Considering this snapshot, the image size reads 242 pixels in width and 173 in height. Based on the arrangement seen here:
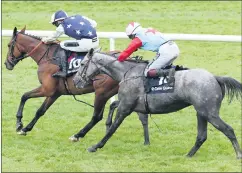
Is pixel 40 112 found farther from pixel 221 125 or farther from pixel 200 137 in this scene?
pixel 221 125

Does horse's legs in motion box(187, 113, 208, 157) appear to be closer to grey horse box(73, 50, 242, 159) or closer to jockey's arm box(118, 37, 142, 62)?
grey horse box(73, 50, 242, 159)

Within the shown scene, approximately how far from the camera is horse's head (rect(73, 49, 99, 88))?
844cm

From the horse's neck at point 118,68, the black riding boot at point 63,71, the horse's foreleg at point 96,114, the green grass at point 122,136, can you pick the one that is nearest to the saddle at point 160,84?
the horse's neck at point 118,68

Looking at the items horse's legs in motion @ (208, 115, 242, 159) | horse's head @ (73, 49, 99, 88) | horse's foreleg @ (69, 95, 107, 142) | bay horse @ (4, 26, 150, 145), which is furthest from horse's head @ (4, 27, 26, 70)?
horse's legs in motion @ (208, 115, 242, 159)

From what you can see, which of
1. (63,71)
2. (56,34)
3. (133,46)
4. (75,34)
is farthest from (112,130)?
(56,34)

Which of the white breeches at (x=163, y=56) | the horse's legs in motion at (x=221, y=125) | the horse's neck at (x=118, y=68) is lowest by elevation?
the horse's legs in motion at (x=221, y=125)

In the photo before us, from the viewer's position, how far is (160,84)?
8172 mm

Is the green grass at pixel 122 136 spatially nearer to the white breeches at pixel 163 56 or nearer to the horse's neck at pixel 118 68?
the horse's neck at pixel 118 68

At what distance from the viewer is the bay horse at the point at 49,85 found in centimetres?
906

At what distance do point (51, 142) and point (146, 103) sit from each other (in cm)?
154

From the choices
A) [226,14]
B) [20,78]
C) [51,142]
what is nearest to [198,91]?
[51,142]

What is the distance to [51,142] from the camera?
358 inches

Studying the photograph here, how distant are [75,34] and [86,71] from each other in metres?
1.07

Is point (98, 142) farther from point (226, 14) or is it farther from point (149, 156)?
point (226, 14)
